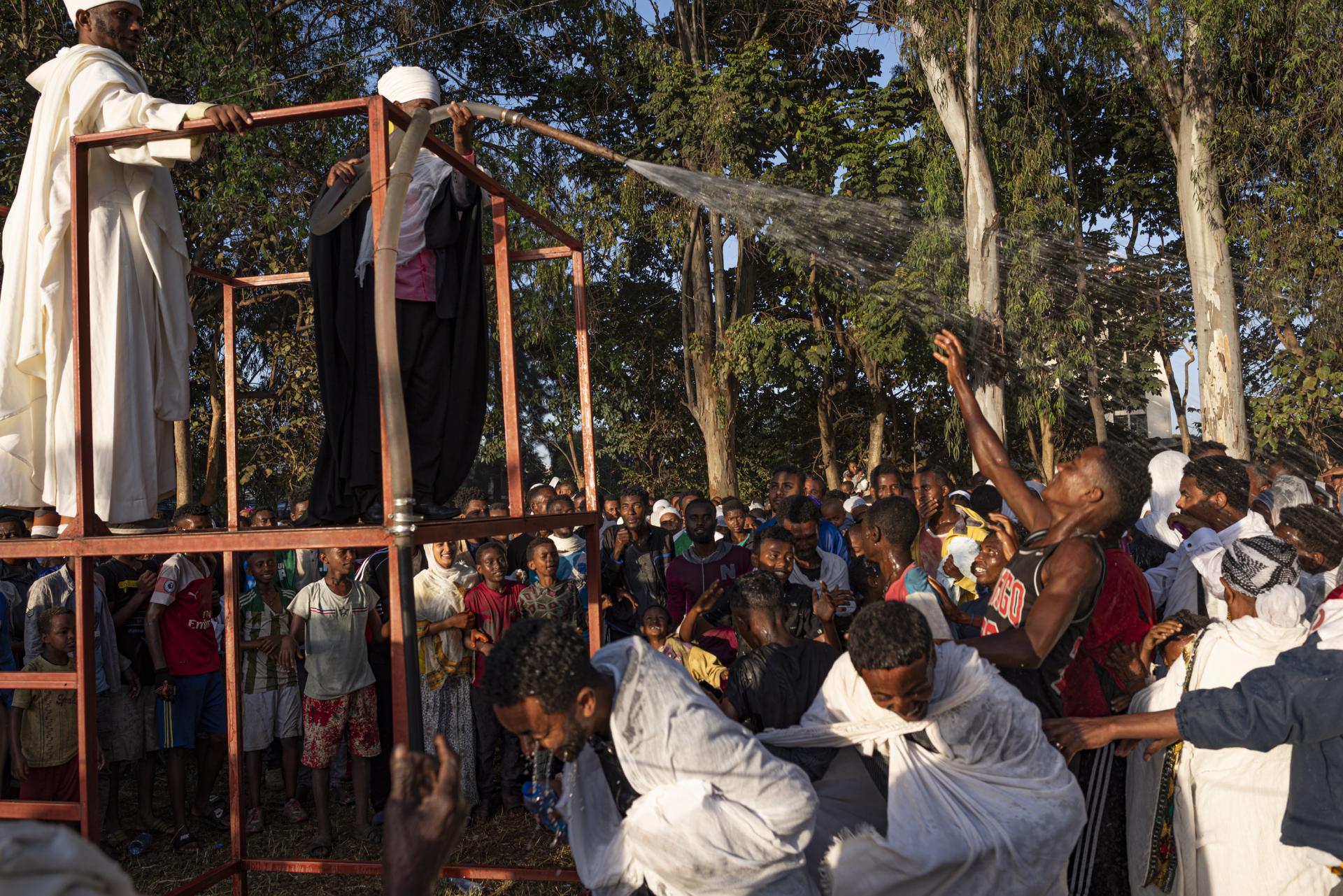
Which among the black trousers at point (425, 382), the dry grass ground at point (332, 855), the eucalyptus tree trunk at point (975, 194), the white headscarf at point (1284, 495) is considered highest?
the eucalyptus tree trunk at point (975, 194)

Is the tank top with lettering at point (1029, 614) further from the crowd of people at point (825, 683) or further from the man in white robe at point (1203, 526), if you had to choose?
the man in white robe at point (1203, 526)

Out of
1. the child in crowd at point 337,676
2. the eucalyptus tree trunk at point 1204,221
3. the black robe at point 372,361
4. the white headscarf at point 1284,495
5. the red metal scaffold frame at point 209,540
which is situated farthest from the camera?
the eucalyptus tree trunk at point 1204,221

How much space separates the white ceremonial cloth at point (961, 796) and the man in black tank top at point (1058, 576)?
0.92ft

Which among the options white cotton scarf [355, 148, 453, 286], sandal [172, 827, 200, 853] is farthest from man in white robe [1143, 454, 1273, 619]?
sandal [172, 827, 200, 853]

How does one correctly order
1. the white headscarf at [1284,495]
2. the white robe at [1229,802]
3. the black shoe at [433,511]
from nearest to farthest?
1. the white robe at [1229,802]
2. the black shoe at [433,511]
3. the white headscarf at [1284,495]

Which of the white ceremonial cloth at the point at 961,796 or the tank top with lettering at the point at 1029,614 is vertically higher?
the tank top with lettering at the point at 1029,614

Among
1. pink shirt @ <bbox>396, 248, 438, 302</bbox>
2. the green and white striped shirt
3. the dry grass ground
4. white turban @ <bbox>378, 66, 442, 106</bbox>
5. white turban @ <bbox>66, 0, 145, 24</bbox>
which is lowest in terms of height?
the dry grass ground

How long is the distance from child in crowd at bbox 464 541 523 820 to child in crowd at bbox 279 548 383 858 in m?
0.63

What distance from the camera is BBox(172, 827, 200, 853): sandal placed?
19.9 ft

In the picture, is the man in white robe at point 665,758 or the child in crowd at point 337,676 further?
the child in crowd at point 337,676

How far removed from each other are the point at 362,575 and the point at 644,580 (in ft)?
6.17

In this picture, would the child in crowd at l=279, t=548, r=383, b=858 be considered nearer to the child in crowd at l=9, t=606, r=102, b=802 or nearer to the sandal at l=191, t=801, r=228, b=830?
the sandal at l=191, t=801, r=228, b=830

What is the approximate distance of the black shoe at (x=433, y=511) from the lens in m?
4.18

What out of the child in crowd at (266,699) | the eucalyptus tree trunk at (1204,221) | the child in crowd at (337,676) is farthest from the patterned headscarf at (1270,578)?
the eucalyptus tree trunk at (1204,221)
